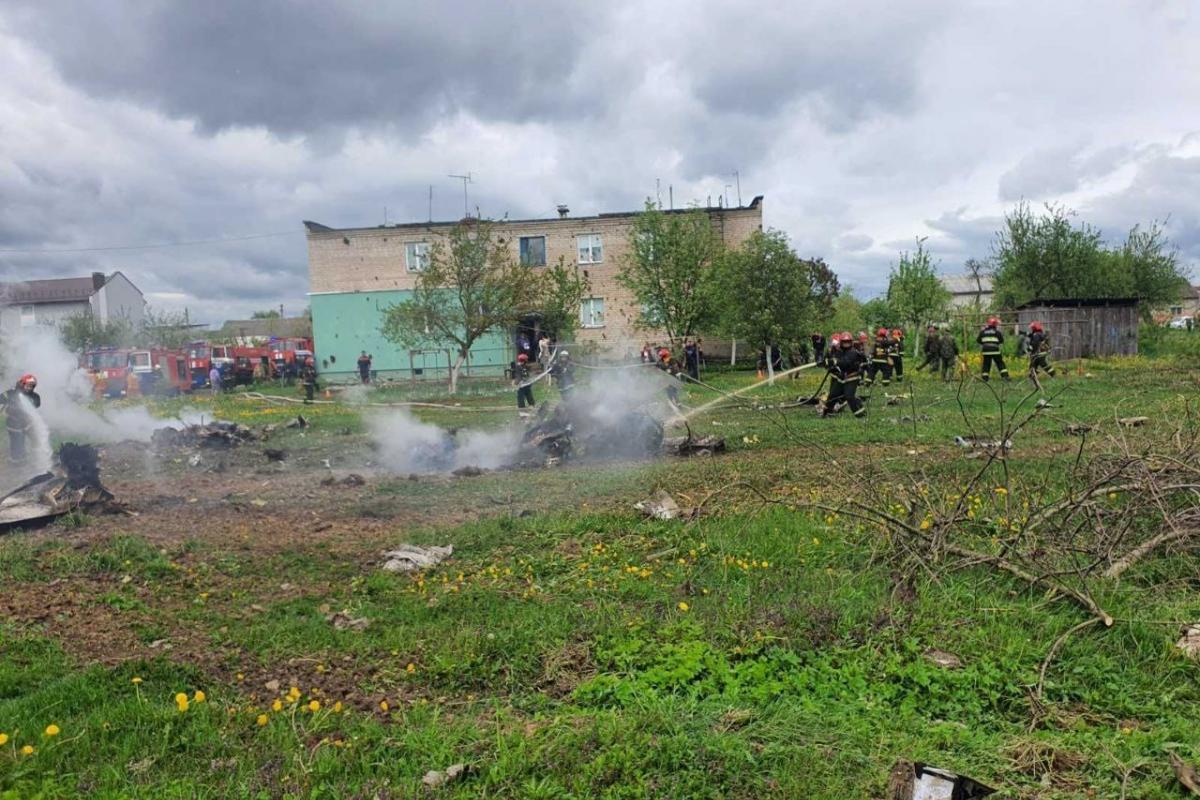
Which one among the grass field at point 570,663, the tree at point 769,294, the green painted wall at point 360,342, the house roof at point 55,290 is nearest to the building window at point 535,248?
the green painted wall at point 360,342

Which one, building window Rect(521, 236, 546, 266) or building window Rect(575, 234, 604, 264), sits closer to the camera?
building window Rect(575, 234, 604, 264)

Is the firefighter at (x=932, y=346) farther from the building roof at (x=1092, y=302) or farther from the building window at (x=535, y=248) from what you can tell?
the building window at (x=535, y=248)

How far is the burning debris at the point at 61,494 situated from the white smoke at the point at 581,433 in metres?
4.23

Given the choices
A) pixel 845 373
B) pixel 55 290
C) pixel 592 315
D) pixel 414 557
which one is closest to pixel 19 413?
pixel 414 557

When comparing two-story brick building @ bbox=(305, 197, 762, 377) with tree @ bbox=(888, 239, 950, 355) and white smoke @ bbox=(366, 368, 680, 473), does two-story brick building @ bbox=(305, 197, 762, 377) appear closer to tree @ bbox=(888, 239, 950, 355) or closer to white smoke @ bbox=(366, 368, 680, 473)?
tree @ bbox=(888, 239, 950, 355)

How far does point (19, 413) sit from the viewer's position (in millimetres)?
12367

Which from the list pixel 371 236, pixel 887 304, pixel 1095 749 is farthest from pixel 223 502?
pixel 887 304

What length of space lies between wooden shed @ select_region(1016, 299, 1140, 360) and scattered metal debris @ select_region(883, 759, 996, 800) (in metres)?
27.6

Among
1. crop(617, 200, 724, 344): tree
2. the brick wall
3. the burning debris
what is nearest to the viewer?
the burning debris

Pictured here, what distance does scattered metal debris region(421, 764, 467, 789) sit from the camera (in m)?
3.21

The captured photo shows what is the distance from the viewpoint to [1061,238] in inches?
1346

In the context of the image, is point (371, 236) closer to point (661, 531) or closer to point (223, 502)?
point (223, 502)

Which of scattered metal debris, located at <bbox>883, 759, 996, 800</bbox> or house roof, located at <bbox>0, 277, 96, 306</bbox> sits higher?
house roof, located at <bbox>0, 277, 96, 306</bbox>

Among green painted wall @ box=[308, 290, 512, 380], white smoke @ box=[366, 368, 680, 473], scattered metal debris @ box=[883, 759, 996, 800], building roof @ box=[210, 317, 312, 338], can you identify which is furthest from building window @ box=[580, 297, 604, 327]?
building roof @ box=[210, 317, 312, 338]
